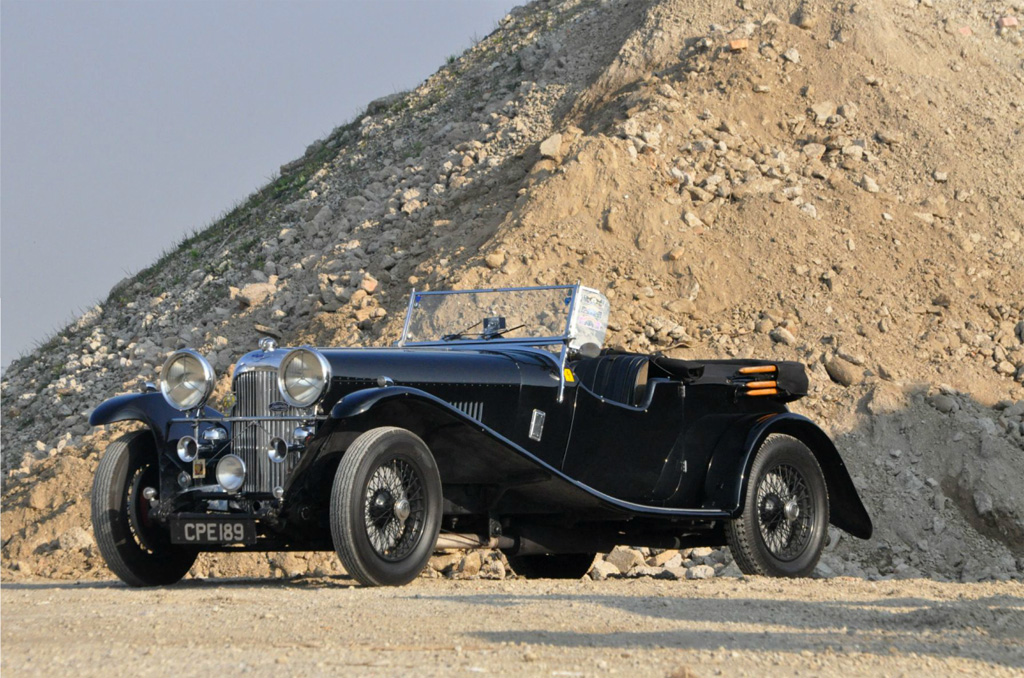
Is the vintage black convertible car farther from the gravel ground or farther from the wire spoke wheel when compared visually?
the gravel ground

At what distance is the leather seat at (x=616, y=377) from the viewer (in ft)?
23.4

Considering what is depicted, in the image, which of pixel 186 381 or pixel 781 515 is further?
pixel 781 515

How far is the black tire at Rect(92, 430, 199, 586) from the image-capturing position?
20.8 ft

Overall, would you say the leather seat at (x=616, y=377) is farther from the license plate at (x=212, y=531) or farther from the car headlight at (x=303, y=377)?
the license plate at (x=212, y=531)

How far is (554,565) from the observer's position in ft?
26.9

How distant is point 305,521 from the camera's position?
19.1 ft

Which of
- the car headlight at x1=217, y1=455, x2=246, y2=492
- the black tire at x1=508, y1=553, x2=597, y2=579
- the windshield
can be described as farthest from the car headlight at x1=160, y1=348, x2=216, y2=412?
the black tire at x1=508, y1=553, x2=597, y2=579

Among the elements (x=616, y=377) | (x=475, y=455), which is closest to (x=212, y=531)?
(x=475, y=455)

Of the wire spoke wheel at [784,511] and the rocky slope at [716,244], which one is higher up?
the rocky slope at [716,244]

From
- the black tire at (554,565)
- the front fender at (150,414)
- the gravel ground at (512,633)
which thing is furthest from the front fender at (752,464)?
the front fender at (150,414)

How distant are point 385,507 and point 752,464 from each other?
2707 millimetres

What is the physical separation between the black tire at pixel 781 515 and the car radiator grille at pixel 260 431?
9.50 ft

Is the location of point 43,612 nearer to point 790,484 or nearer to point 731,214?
point 790,484

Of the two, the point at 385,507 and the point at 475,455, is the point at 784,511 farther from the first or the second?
the point at 385,507
